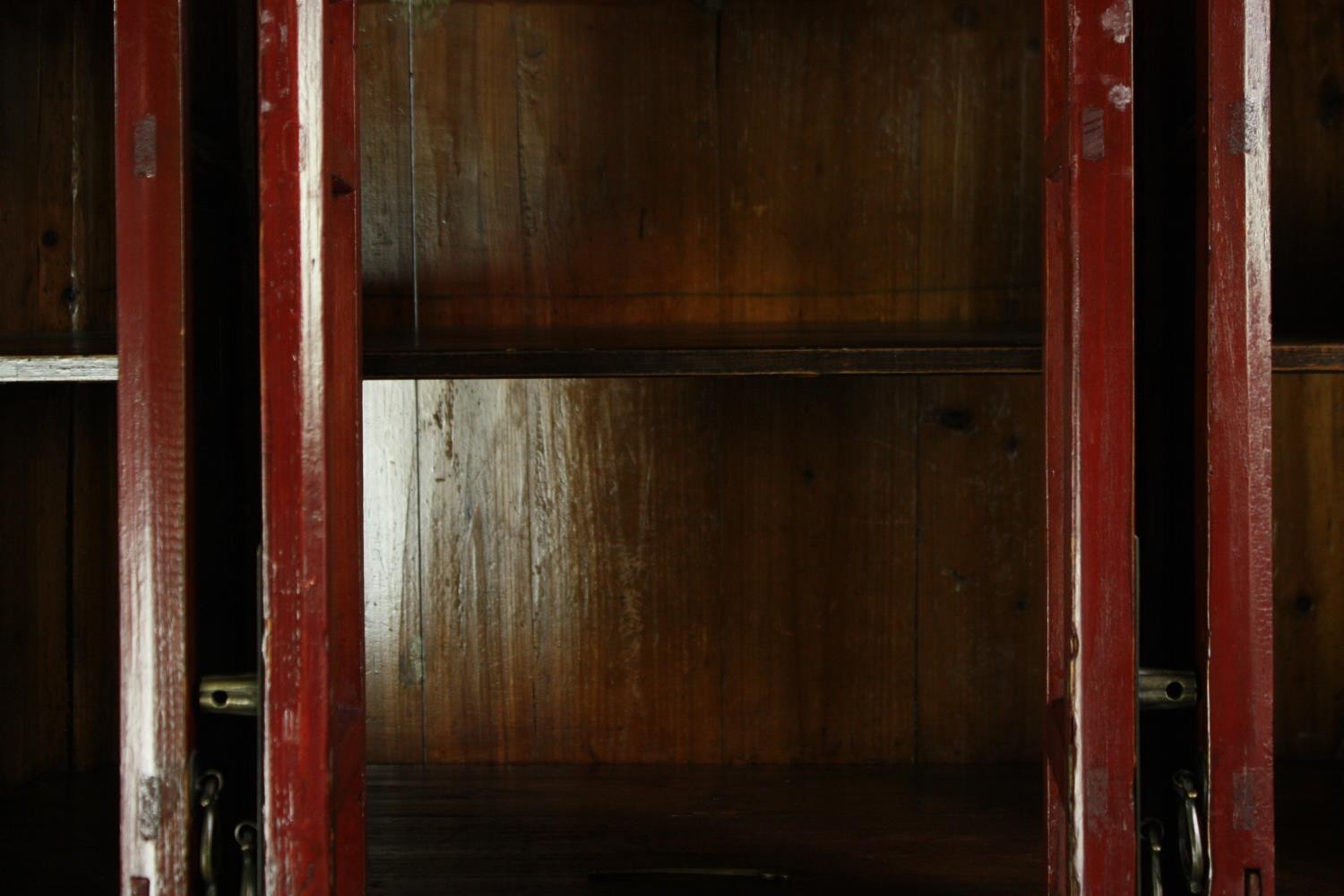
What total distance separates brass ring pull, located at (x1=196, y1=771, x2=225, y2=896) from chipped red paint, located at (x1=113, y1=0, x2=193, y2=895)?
16 mm

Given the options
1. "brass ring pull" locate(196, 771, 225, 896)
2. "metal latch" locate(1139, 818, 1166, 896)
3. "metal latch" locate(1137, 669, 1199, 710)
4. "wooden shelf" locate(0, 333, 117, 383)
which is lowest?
"metal latch" locate(1139, 818, 1166, 896)

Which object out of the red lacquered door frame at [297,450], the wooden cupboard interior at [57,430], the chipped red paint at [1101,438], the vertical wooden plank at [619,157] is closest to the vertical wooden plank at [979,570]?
the vertical wooden plank at [619,157]

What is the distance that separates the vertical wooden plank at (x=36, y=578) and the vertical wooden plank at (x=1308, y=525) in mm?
2064

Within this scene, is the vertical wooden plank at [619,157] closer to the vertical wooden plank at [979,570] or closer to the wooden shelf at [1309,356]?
the vertical wooden plank at [979,570]

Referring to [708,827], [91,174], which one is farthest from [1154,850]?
[91,174]

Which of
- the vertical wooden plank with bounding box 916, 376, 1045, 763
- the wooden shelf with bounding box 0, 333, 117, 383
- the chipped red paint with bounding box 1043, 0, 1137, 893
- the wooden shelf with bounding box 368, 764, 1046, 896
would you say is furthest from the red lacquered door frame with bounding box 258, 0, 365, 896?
the vertical wooden plank with bounding box 916, 376, 1045, 763

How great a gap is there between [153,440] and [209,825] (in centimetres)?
38

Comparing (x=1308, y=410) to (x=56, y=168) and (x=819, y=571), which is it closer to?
(x=819, y=571)

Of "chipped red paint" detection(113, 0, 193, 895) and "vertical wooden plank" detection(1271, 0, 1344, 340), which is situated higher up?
"vertical wooden plank" detection(1271, 0, 1344, 340)

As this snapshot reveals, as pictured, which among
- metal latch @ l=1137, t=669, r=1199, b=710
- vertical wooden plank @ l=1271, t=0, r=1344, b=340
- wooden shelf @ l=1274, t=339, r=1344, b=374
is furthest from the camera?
vertical wooden plank @ l=1271, t=0, r=1344, b=340

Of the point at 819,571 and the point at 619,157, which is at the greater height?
Answer: the point at 619,157

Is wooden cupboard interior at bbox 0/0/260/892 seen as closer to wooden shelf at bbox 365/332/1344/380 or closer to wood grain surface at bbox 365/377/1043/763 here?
wood grain surface at bbox 365/377/1043/763

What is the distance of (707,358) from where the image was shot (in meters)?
1.43

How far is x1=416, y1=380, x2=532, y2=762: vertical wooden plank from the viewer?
2010mm
